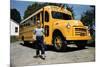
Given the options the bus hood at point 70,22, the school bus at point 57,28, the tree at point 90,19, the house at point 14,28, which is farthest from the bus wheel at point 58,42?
the house at point 14,28

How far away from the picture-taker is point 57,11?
2.60 metres

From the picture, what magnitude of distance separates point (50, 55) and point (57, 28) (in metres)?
0.35

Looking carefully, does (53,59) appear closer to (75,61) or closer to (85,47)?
(75,61)

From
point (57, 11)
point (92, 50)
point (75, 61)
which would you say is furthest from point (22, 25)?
point (92, 50)

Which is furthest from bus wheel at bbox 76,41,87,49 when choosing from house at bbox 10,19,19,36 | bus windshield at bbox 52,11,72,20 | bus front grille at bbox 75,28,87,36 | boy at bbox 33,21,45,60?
house at bbox 10,19,19,36

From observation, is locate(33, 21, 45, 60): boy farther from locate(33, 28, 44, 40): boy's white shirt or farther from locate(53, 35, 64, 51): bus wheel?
locate(53, 35, 64, 51): bus wheel

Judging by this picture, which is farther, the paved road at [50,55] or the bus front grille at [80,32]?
the bus front grille at [80,32]

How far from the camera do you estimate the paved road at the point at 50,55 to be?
2352 millimetres

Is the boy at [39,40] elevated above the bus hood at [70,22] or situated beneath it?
situated beneath

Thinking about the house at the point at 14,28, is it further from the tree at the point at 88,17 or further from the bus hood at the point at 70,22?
the tree at the point at 88,17

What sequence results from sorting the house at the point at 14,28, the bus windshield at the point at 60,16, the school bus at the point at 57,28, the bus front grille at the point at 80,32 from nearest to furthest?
the house at the point at 14,28, the school bus at the point at 57,28, the bus windshield at the point at 60,16, the bus front grille at the point at 80,32

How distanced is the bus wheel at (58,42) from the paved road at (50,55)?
6 cm

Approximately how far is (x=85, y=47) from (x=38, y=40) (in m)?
0.65

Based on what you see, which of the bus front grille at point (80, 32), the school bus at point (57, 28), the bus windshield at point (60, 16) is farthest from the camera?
the bus front grille at point (80, 32)
